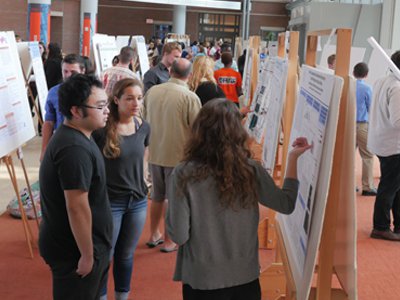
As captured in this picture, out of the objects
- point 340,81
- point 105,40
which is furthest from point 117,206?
point 105,40

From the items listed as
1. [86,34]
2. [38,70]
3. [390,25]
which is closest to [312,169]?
[38,70]

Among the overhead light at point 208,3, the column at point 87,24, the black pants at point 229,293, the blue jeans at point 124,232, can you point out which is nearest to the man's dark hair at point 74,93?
the black pants at point 229,293

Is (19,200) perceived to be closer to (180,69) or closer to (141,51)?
(180,69)

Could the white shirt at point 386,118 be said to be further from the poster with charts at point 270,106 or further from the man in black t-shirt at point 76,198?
the man in black t-shirt at point 76,198

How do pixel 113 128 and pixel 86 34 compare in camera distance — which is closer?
pixel 113 128

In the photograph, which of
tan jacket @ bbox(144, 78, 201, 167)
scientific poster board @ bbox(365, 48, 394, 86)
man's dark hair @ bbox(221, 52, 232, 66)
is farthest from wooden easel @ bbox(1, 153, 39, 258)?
scientific poster board @ bbox(365, 48, 394, 86)

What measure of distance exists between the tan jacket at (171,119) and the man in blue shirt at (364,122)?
113 inches

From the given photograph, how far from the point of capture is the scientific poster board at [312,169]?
214cm

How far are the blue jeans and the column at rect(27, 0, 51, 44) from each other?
14.6m

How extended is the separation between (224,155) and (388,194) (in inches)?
138

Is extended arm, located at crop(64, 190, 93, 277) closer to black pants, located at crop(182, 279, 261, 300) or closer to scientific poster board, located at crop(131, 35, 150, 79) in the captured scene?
black pants, located at crop(182, 279, 261, 300)

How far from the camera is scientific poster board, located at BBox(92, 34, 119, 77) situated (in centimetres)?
887

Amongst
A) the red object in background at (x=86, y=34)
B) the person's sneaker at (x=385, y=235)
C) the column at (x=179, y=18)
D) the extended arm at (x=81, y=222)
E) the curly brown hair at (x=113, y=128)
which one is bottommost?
the person's sneaker at (x=385, y=235)

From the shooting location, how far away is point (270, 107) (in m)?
4.09
